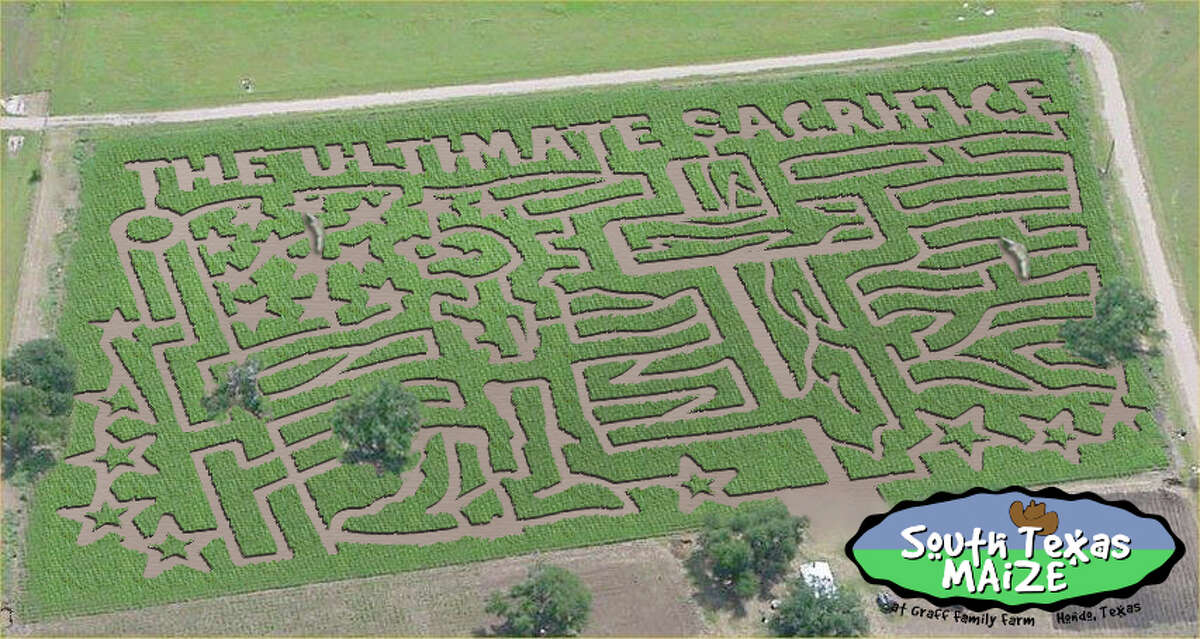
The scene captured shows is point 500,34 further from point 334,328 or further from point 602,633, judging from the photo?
point 602,633

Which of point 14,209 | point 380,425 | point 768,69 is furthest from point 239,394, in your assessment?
point 768,69

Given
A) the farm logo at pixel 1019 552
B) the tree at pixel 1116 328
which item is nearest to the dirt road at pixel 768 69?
the tree at pixel 1116 328

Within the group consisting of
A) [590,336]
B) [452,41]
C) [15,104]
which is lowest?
[590,336]

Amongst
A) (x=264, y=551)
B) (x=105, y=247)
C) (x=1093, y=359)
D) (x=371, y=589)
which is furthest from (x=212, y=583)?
(x=1093, y=359)

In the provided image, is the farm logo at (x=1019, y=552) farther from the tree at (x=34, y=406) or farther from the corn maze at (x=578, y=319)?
the tree at (x=34, y=406)

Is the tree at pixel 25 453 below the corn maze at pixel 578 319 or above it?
below

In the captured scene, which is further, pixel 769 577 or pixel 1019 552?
pixel 769 577

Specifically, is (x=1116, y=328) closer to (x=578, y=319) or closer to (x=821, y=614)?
(x=821, y=614)

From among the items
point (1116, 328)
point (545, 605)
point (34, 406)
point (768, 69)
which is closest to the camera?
point (545, 605)
